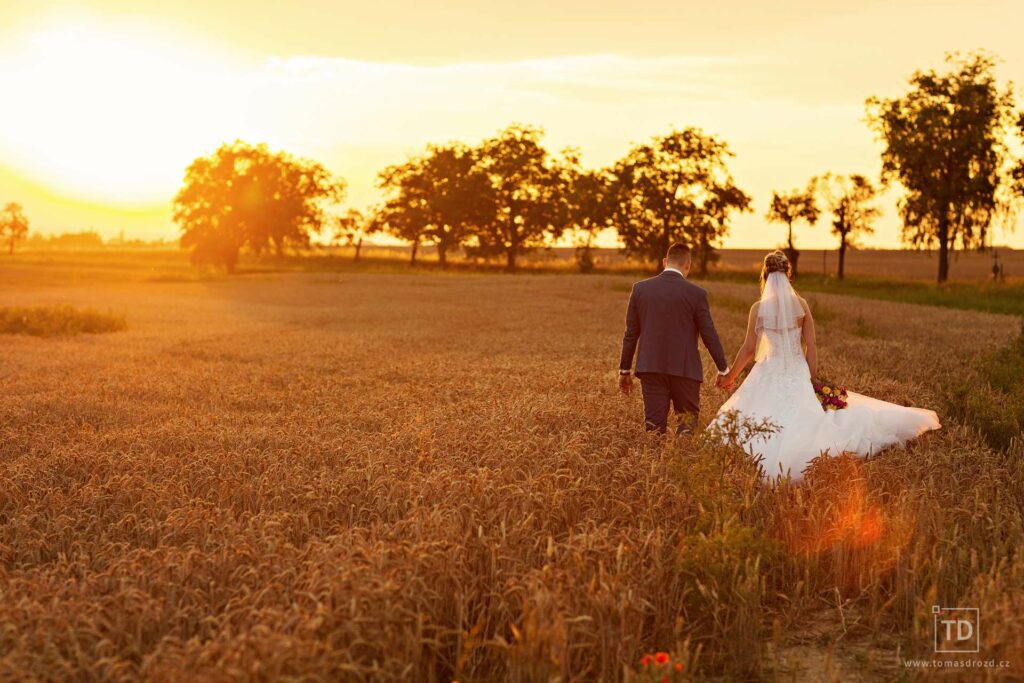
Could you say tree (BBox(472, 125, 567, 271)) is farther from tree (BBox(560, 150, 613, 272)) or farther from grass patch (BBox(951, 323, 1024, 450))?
grass patch (BBox(951, 323, 1024, 450))

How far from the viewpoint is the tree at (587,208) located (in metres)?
82.6

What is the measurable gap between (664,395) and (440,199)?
282ft

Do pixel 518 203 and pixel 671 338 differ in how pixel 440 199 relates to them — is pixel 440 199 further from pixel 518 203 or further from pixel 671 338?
pixel 671 338

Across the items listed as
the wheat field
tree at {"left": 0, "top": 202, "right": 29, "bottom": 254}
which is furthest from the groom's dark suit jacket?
tree at {"left": 0, "top": 202, "right": 29, "bottom": 254}

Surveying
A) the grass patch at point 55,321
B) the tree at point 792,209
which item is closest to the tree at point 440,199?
the tree at point 792,209

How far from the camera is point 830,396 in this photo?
29.1 feet

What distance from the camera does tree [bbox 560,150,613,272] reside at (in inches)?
3253

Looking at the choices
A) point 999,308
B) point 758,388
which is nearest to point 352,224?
point 999,308

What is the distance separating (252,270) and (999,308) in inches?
2599

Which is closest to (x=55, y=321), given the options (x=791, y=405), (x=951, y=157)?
(x=791, y=405)

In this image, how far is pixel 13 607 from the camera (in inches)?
175

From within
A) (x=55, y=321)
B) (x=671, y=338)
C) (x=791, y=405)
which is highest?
(x=671, y=338)

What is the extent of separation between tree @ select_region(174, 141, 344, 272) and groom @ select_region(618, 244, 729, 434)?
78155 mm

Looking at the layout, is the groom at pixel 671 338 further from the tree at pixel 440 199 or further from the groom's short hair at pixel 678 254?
the tree at pixel 440 199
